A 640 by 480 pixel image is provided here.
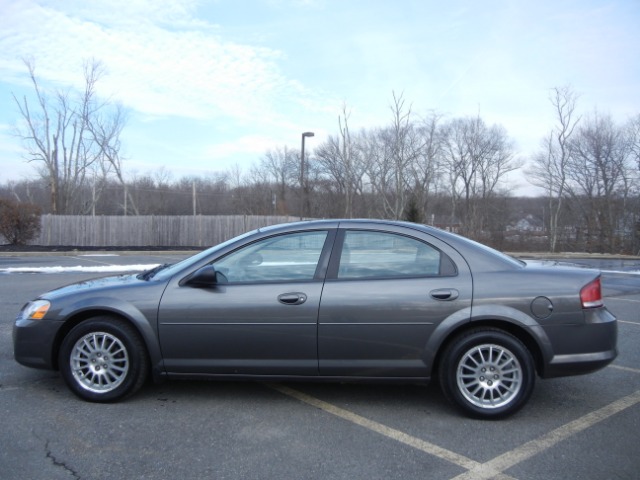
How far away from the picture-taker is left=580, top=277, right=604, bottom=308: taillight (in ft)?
12.4

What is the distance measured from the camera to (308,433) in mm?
3508

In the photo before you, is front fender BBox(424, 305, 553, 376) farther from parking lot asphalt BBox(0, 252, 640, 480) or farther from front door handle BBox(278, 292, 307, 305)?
front door handle BBox(278, 292, 307, 305)

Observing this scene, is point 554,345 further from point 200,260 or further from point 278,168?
point 278,168

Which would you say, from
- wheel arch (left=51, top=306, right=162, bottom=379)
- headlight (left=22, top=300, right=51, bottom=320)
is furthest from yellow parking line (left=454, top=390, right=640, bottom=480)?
headlight (left=22, top=300, right=51, bottom=320)

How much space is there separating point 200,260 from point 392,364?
174cm

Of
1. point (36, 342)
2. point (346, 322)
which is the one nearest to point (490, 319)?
point (346, 322)

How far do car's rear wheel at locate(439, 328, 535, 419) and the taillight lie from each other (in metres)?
0.58

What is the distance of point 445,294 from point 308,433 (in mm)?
1421

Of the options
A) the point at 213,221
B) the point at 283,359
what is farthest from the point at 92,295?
the point at 213,221

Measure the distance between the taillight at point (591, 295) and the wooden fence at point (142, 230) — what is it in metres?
26.9

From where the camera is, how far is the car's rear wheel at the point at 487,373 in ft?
12.2

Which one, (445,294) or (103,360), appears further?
(103,360)

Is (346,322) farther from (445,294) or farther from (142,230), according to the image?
(142,230)

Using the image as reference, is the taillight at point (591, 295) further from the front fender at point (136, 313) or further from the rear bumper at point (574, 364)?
the front fender at point (136, 313)
